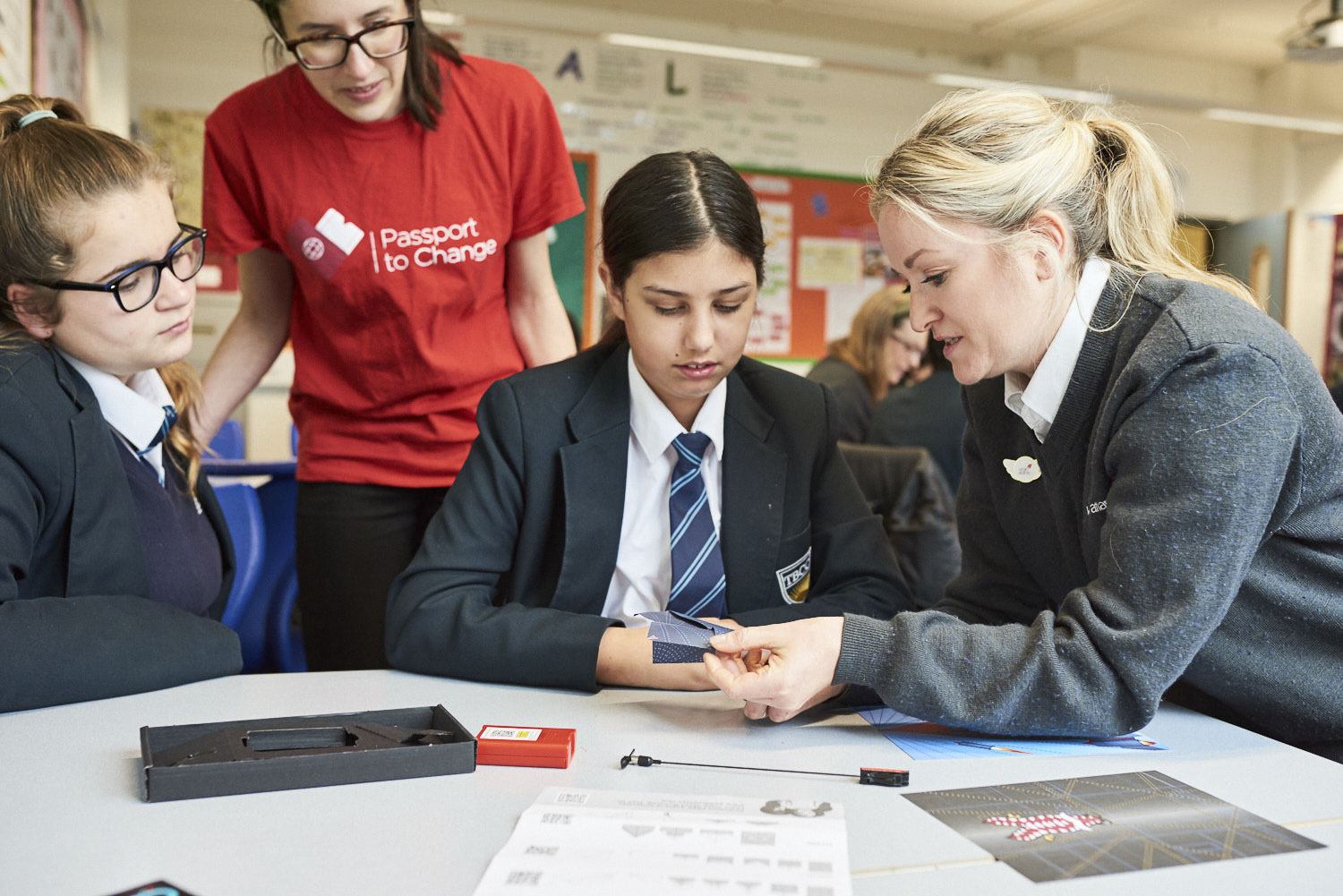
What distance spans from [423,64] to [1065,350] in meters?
0.99

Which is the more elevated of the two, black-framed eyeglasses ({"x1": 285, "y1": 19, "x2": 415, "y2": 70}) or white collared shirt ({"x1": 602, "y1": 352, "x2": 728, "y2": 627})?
black-framed eyeglasses ({"x1": 285, "y1": 19, "x2": 415, "y2": 70})

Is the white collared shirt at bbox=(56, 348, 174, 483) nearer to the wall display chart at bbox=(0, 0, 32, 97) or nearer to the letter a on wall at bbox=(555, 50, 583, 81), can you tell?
the wall display chart at bbox=(0, 0, 32, 97)

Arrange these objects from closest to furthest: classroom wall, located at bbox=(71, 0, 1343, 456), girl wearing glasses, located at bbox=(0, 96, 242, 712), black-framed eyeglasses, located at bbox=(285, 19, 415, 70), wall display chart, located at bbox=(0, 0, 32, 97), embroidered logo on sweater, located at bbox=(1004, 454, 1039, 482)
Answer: girl wearing glasses, located at bbox=(0, 96, 242, 712) < embroidered logo on sweater, located at bbox=(1004, 454, 1039, 482) < black-framed eyeglasses, located at bbox=(285, 19, 415, 70) < wall display chart, located at bbox=(0, 0, 32, 97) < classroom wall, located at bbox=(71, 0, 1343, 456)

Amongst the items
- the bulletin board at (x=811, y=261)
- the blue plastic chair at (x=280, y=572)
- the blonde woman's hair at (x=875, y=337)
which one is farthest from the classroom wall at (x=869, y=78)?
the blue plastic chair at (x=280, y=572)

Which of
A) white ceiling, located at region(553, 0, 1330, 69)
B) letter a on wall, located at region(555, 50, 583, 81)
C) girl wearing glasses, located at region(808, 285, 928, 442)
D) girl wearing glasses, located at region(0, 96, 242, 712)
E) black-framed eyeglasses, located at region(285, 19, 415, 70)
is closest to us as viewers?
girl wearing glasses, located at region(0, 96, 242, 712)

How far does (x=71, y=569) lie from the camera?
46.6 inches

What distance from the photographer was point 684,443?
140 cm

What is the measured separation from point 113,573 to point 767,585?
2.51ft

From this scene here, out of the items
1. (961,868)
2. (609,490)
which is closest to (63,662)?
(609,490)

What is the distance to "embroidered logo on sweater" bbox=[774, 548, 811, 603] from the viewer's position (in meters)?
1.39

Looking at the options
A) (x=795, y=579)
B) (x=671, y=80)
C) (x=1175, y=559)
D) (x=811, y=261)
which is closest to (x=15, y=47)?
(x=795, y=579)

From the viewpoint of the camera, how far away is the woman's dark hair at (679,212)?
52.2 inches

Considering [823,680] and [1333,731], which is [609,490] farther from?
[1333,731]

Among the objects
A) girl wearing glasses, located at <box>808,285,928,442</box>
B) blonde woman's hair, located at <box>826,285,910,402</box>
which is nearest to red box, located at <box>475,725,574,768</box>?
girl wearing glasses, located at <box>808,285,928,442</box>
